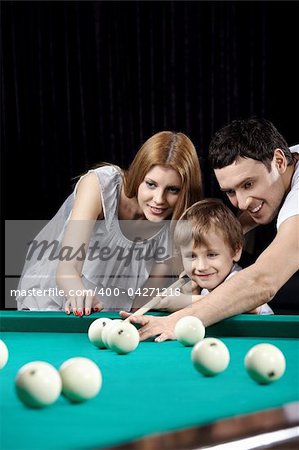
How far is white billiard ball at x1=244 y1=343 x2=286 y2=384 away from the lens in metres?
1.62

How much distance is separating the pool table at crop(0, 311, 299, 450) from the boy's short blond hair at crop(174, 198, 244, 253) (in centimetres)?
102

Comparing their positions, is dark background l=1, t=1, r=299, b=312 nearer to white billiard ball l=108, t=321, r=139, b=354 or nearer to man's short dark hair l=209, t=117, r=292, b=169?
Result: man's short dark hair l=209, t=117, r=292, b=169

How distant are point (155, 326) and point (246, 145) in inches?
39.1

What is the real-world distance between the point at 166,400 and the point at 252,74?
13.8ft

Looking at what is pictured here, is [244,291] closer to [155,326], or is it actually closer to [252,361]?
[155,326]

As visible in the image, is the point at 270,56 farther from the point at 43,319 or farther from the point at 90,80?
the point at 43,319

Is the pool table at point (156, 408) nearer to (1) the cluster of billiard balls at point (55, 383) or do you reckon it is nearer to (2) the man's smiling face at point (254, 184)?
(1) the cluster of billiard balls at point (55, 383)

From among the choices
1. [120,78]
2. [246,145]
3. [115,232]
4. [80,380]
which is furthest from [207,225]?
[120,78]

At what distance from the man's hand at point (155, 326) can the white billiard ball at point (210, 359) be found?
60 centimetres

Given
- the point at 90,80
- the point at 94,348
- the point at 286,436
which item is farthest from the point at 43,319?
the point at 90,80

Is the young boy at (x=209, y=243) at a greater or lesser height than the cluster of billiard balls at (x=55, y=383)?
lesser

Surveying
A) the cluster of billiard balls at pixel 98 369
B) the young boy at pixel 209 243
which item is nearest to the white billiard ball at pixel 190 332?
the cluster of billiard balls at pixel 98 369

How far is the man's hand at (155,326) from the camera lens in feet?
7.67

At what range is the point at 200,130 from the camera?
5.40m
